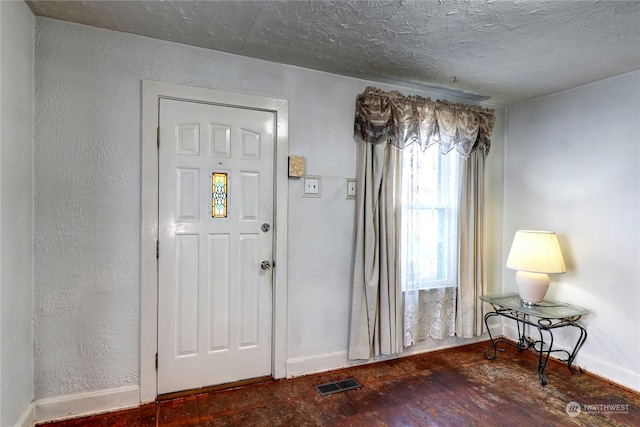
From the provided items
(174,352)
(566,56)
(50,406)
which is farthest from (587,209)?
(50,406)

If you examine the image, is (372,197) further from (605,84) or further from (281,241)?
(605,84)

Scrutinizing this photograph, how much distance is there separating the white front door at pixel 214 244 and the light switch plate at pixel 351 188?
634 millimetres

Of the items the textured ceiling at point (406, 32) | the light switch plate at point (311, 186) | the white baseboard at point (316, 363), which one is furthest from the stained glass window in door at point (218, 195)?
the white baseboard at point (316, 363)

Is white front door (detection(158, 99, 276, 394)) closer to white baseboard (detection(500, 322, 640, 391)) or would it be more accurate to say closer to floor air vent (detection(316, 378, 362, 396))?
floor air vent (detection(316, 378, 362, 396))

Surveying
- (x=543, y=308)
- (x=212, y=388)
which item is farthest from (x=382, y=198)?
(x=212, y=388)

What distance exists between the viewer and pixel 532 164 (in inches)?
125

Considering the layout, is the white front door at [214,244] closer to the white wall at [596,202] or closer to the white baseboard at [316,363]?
the white baseboard at [316,363]

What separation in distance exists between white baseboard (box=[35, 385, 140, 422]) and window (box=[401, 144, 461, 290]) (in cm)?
215

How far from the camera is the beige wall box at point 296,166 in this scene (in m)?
2.47

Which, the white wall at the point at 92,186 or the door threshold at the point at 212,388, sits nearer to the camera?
the white wall at the point at 92,186

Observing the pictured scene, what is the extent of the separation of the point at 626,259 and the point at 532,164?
1094mm

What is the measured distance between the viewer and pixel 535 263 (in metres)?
2.63

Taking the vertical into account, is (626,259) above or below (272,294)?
above

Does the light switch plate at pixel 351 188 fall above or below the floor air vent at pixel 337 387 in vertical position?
above
